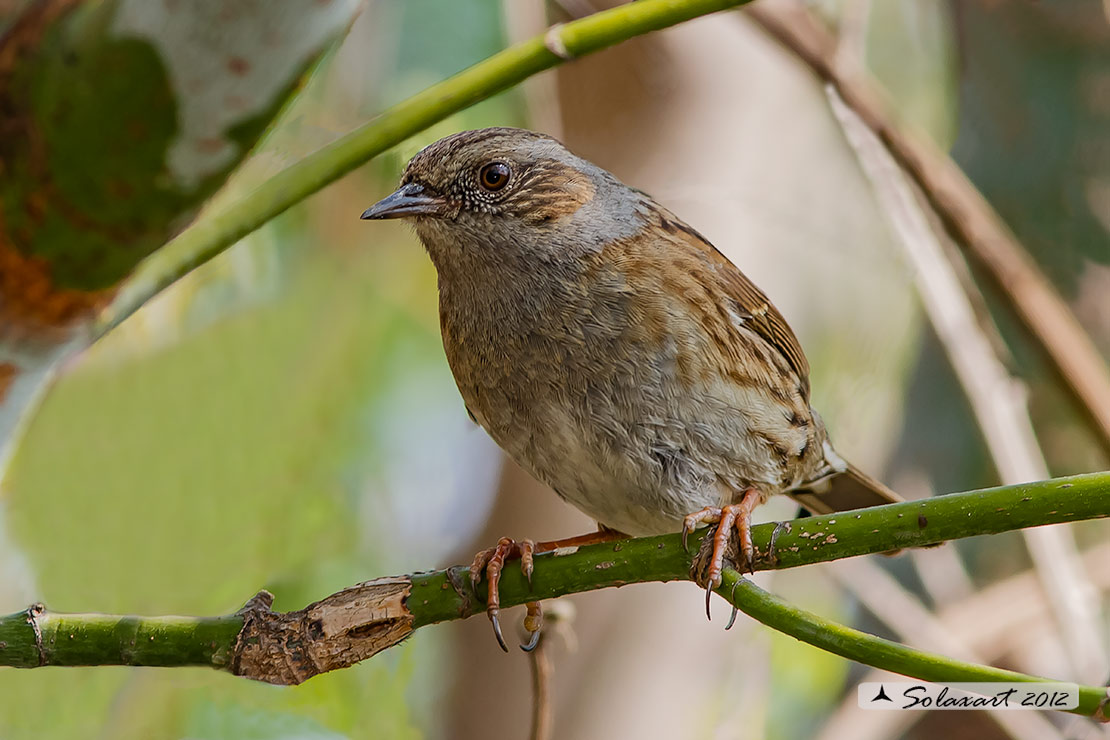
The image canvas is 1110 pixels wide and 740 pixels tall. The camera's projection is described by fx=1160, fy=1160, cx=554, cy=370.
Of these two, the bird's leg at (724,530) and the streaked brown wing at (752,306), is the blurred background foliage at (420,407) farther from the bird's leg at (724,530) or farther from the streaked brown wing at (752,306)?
the bird's leg at (724,530)

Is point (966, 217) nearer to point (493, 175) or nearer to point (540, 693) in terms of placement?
point (493, 175)

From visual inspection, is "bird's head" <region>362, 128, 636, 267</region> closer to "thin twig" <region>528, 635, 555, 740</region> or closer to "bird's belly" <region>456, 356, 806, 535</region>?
"bird's belly" <region>456, 356, 806, 535</region>

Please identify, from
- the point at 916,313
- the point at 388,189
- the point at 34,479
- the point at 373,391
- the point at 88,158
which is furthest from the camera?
the point at 916,313

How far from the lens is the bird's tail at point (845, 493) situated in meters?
3.49

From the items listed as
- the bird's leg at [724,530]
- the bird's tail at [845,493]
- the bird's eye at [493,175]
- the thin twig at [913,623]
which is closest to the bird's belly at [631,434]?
the bird's leg at [724,530]

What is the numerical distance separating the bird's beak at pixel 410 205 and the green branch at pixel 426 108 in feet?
1.57

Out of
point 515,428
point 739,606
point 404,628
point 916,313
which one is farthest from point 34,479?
point 916,313

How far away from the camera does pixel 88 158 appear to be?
8.46 ft

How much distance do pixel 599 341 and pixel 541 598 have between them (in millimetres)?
822

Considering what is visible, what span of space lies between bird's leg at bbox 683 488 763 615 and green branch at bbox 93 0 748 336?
92 centimetres

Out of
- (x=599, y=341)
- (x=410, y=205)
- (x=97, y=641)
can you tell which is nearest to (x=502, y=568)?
(x=599, y=341)

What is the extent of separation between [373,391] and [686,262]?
2.02 meters

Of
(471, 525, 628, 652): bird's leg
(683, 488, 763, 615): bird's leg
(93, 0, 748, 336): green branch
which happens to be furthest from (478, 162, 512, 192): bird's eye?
(683, 488, 763, 615): bird's leg

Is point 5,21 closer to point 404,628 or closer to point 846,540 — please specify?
point 404,628
